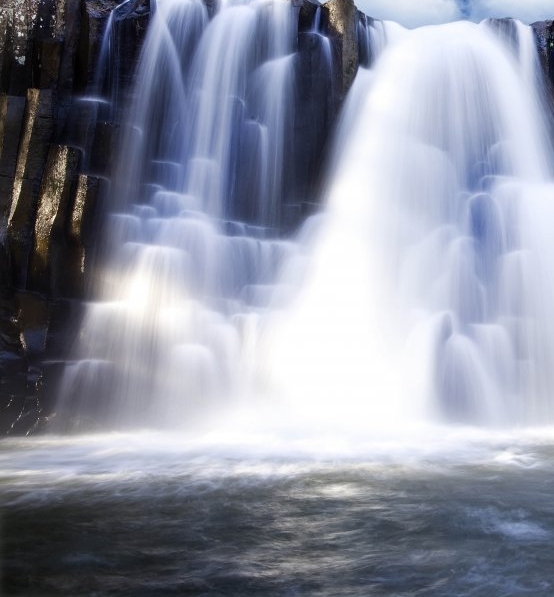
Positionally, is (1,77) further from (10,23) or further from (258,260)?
(258,260)

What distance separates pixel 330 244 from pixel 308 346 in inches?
103

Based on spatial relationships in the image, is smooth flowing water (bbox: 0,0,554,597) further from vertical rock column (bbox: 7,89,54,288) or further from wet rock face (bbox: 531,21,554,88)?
vertical rock column (bbox: 7,89,54,288)

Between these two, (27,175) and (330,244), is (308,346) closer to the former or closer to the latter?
(330,244)

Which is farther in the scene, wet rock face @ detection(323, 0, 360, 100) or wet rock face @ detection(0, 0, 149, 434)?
wet rock face @ detection(323, 0, 360, 100)

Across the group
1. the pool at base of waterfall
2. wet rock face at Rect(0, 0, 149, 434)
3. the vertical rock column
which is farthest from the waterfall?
the vertical rock column

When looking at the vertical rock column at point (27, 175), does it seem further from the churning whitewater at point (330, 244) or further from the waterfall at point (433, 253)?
the waterfall at point (433, 253)

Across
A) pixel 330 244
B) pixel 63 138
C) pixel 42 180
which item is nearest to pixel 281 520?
pixel 330 244

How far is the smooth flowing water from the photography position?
5.01m

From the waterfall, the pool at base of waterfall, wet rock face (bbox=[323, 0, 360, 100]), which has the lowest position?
the pool at base of waterfall

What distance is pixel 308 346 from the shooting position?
1241 centimetres

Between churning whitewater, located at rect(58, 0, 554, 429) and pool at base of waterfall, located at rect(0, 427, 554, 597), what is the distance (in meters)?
Result: 2.41

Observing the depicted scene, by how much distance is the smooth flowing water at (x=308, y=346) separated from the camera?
16.4 feet

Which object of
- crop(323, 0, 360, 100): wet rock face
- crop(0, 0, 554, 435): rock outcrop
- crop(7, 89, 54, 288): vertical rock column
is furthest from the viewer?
crop(323, 0, 360, 100): wet rock face

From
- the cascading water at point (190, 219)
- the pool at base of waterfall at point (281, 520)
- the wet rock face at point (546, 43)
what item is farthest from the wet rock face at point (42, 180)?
the wet rock face at point (546, 43)
